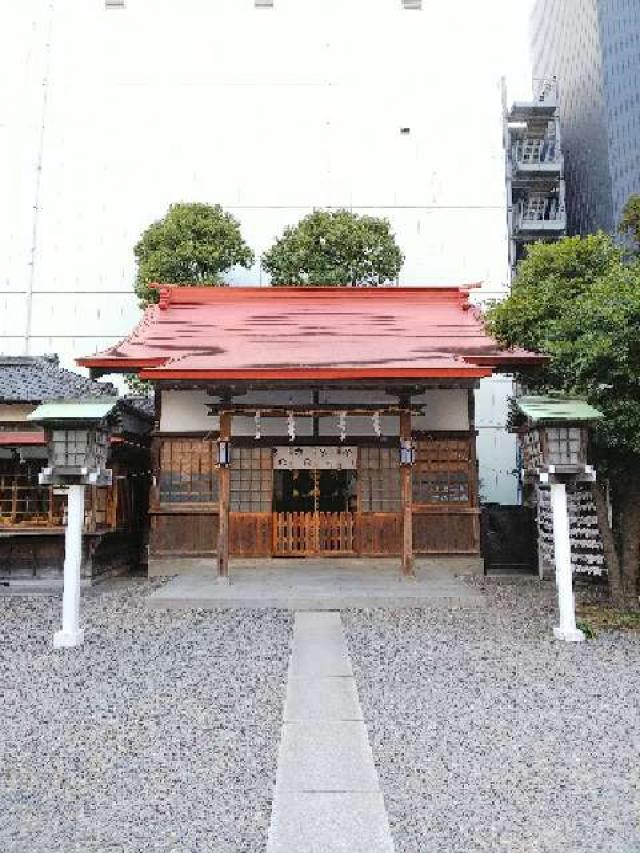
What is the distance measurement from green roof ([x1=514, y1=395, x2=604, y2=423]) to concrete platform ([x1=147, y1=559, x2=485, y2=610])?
10.3ft

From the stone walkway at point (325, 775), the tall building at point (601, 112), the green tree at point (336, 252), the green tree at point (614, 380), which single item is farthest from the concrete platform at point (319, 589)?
the tall building at point (601, 112)

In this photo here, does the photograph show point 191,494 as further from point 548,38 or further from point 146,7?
point 548,38

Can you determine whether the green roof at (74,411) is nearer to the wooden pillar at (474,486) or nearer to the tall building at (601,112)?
the wooden pillar at (474,486)

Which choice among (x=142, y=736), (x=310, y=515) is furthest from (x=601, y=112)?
(x=142, y=736)

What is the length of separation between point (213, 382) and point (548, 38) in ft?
150

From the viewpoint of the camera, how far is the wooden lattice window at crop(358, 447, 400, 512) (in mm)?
11617

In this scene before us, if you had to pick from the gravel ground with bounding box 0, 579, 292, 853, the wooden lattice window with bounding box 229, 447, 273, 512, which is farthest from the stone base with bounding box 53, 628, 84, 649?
the wooden lattice window with bounding box 229, 447, 273, 512

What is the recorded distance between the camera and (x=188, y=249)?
18.2 metres

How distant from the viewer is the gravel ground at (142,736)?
318 cm

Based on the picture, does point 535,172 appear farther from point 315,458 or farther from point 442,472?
point 315,458

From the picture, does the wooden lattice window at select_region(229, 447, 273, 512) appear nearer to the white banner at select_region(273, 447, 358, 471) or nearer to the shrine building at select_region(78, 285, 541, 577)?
the shrine building at select_region(78, 285, 541, 577)

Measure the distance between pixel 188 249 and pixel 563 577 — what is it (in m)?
14.9

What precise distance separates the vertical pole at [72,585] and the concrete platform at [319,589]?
1743 mm

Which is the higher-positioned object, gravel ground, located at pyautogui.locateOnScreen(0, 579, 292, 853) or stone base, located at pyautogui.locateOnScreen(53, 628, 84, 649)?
stone base, located at pyautogui.locateOnScreen(53, 628, 84, 649)
